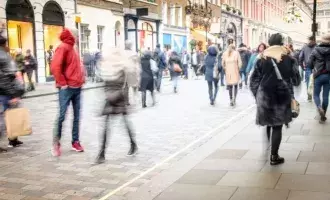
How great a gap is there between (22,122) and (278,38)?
378 centimetres

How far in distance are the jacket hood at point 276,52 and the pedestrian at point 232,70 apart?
6837 mm

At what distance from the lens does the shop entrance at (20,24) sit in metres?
21.3

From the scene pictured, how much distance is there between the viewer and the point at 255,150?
→ 695cm

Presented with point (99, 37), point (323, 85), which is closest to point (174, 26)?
point (99, 37)

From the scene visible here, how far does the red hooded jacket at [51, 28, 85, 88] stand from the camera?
21.8ft

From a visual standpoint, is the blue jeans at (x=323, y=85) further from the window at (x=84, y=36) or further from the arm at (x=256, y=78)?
the window at (x=84, y=36)

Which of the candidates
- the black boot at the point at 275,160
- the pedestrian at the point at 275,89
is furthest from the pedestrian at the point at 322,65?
the black boot at the point at 275,160

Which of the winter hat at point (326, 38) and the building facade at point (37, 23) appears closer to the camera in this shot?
the winter hat at point (326, 38)

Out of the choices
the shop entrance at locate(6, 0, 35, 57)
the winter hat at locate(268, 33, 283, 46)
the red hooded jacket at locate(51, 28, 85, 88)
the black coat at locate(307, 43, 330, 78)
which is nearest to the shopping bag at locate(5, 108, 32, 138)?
the red hooded jacket at locate(51, 28, 85, 88)

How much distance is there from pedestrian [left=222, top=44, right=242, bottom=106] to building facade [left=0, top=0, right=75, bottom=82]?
36.4 ft

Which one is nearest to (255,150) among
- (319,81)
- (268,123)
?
(268,123)

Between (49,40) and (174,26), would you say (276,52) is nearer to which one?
(49,40)

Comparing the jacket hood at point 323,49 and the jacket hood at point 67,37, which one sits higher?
the jacket hood at point 67,37

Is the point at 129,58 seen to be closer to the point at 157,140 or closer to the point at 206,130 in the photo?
the point at 157,140
